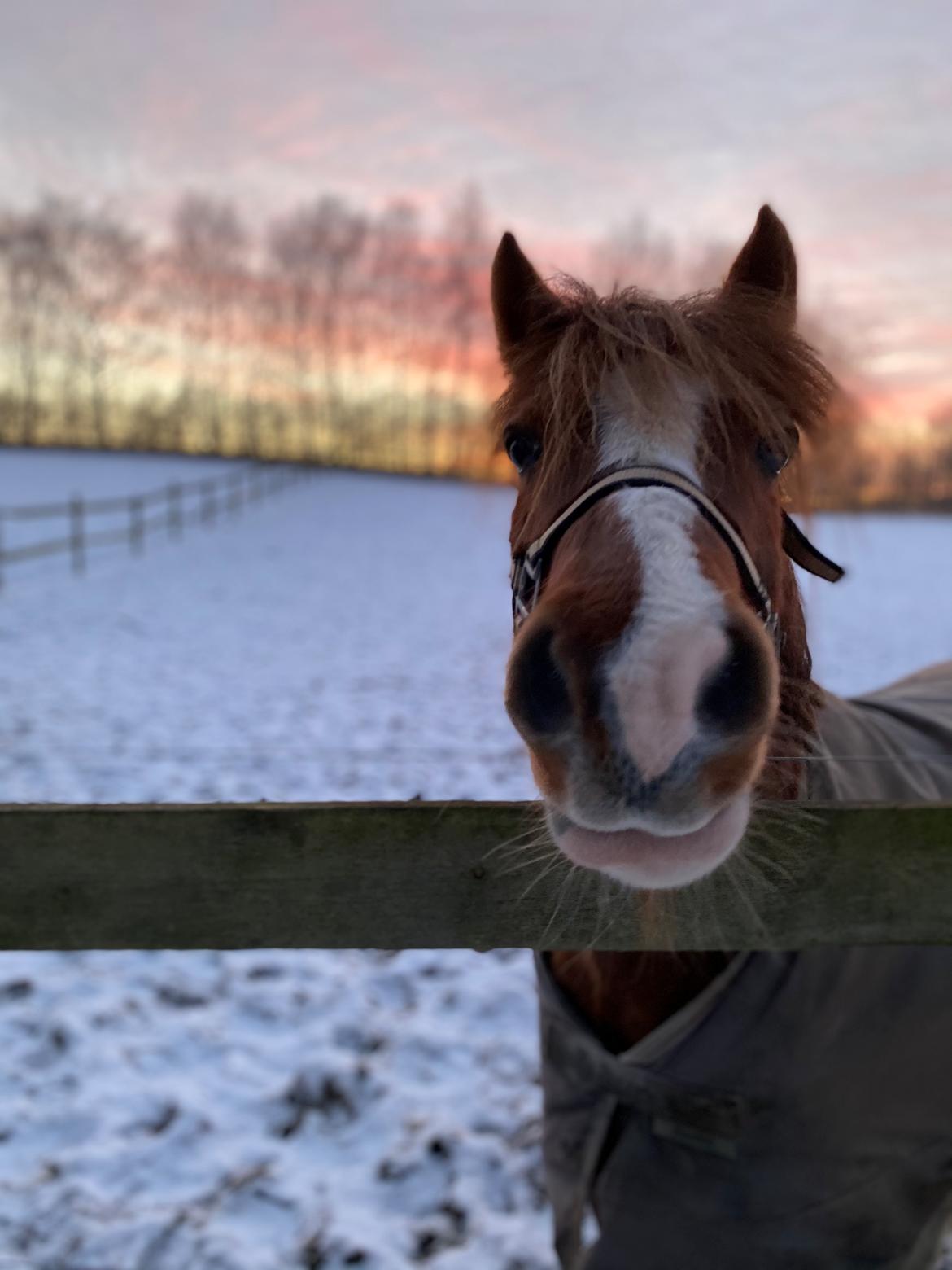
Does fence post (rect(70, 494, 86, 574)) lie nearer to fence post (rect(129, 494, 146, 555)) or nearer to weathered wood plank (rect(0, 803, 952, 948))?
fence post (rect(129, 494, 146, 555))

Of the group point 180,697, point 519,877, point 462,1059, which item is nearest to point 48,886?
point 519,877

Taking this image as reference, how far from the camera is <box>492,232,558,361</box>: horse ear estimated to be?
193cm

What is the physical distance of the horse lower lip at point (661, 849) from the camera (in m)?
1.22

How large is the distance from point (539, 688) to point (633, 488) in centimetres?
43

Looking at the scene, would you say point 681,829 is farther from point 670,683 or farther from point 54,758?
point 54,758

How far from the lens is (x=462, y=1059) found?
3.06 meters

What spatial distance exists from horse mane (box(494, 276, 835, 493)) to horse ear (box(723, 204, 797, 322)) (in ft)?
0.22

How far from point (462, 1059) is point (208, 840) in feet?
6.83

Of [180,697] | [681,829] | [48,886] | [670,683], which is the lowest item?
[180,697]

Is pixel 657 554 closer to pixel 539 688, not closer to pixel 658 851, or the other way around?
pixel 539 688

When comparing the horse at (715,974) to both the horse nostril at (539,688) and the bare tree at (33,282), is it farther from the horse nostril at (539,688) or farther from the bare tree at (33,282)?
the bare tree at (33,282)

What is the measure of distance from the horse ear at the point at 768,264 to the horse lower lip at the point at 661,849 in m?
1.20

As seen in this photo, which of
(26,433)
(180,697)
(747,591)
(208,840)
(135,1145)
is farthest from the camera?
(26,433)

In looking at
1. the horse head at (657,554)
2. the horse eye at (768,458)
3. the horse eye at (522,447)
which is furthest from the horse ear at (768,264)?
the horse eye at (522,447)
